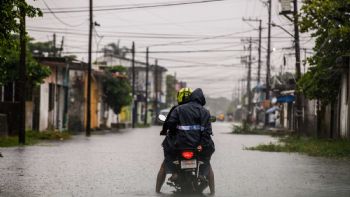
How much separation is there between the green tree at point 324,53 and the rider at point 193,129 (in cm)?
1353

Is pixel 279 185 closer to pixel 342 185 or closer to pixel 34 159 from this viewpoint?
pixel 342 185

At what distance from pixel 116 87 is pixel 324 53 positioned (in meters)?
35.5

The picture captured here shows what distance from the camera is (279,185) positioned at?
47.1 ft

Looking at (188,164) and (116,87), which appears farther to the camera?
(116,87)

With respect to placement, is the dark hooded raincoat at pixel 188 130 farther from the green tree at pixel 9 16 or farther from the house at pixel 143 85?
the house at pixel 143 85

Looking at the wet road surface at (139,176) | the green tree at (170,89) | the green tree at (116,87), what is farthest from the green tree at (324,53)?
the green tree at (170,89)

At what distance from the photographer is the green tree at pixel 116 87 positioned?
68125 millimetres

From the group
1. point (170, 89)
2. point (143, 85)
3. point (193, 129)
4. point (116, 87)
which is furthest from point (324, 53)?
point (170, 89)

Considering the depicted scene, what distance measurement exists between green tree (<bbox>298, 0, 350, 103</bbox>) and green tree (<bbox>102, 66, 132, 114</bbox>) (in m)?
31.2

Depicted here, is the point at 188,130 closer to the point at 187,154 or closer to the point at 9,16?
the point at 187,154

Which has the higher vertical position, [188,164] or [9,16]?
[9,16]

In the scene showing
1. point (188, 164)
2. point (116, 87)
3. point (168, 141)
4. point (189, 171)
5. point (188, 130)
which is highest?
point (116, 87)

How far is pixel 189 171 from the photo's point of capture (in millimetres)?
11648

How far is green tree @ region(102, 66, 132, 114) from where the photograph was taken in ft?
224
